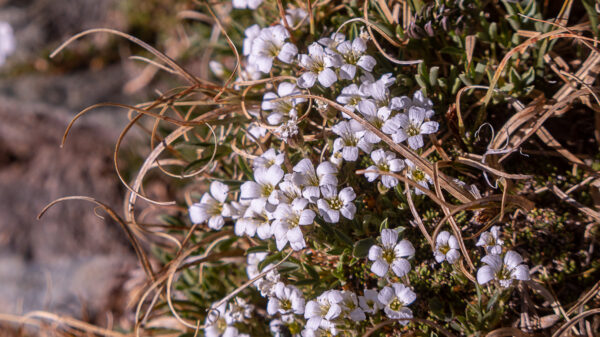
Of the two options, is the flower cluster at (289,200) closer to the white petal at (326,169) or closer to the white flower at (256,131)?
the white petal at (326,169)

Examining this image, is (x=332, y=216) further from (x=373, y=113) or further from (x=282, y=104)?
(x=282, y=104)

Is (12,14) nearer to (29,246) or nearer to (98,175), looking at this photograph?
(98,175)

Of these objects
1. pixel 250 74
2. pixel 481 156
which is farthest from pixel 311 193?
pixel 250 74

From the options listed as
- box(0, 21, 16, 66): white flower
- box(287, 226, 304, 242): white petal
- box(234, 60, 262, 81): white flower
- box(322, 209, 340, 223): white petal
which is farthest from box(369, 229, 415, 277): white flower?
box(0, 21, 16, 66): white flower

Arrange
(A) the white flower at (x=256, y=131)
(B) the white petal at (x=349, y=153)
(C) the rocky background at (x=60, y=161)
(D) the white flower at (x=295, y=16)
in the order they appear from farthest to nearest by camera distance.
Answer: (C) the rocky background at (x=60, y=161) < (D) the white flower at (x=295, y=16) < (A) the white flower at (x=256, y=131) < (B) the white petal at (x=349, y=153)

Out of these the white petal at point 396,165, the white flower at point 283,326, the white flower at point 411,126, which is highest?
the white flower at point 411,126

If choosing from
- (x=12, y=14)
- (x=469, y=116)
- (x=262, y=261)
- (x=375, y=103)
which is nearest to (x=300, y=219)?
(x=262, y=261)

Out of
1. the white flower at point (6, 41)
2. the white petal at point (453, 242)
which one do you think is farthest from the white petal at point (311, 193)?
the white flower at point (6, 41)
